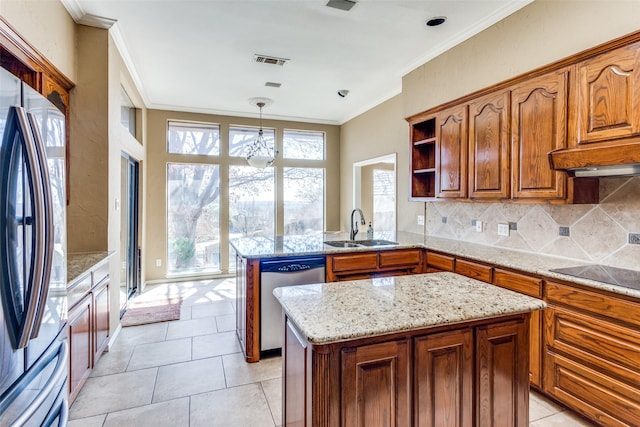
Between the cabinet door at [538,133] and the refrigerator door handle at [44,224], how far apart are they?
9.58 feet

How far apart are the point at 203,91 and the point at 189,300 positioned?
9.99 feet

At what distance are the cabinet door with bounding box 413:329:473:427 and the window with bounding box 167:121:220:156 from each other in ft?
17.9

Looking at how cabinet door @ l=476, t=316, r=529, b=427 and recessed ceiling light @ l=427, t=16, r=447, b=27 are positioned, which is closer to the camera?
cabinet door @ l=476, t=316, r=529, b=427

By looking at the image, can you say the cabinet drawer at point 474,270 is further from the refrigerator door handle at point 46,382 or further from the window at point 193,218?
the window at point 193,218

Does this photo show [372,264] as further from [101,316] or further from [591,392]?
[101,316]

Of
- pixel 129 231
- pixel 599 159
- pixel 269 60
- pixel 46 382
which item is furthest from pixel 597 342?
pixel 129 231

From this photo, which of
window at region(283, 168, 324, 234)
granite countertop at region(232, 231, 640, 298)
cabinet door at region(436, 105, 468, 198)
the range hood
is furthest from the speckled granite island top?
window at region(283, 168, 324, 234)

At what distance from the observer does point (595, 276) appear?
6.88 feet

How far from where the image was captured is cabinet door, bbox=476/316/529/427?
1.45 m

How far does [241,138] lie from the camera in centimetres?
628

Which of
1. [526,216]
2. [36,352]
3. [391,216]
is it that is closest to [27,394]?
[36,352]

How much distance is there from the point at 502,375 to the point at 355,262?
187cm

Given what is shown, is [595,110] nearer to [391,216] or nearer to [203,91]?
[391,216]

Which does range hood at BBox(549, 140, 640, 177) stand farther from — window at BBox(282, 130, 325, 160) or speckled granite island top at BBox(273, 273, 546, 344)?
window at BBox(282, 130, 325, 160)
